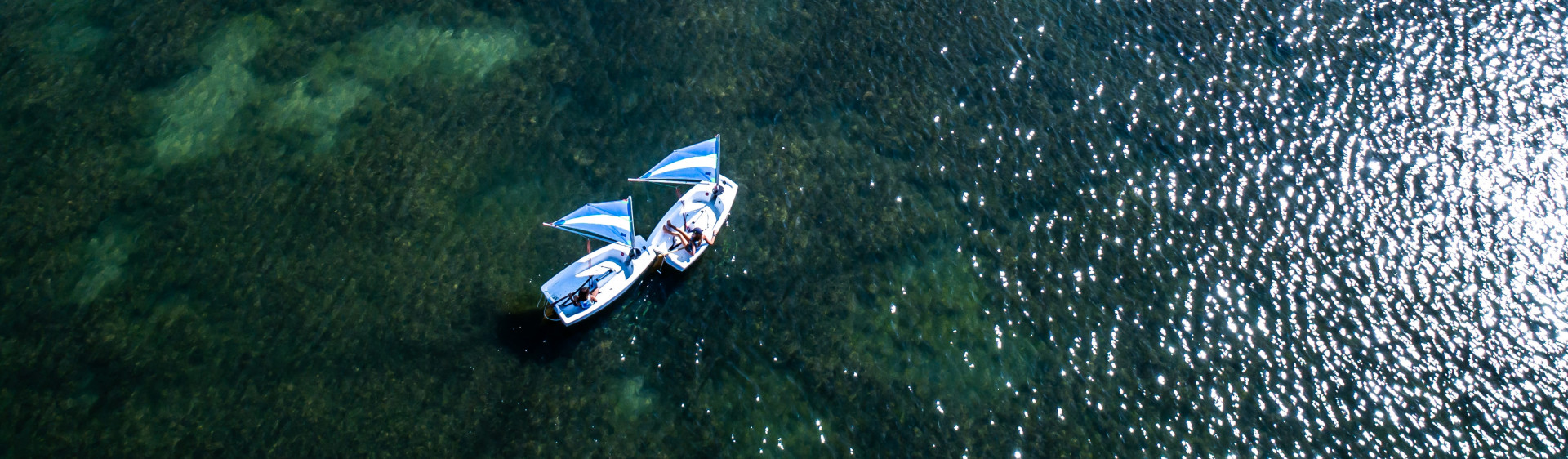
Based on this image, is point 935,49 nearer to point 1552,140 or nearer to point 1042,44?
point 1042,44

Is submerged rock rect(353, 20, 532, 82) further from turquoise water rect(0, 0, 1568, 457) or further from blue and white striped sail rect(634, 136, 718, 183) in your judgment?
blue and white striped sail rect(634, 136, 718, 183)

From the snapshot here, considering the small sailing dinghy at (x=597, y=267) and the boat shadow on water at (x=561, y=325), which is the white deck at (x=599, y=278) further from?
the boat shadow on water at (x=561, y=325)

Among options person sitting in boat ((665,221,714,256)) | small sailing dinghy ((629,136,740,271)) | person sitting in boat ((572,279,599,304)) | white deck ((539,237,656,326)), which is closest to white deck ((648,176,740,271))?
small sailing dinghy ((629,136,740,271))

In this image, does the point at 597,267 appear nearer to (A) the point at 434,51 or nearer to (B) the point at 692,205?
(B) the point at 692,205

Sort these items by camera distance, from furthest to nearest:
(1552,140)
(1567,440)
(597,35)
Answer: (597,35) < (1552,140) < (1567,440)

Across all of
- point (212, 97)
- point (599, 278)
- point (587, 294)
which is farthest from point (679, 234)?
point (212, 97)

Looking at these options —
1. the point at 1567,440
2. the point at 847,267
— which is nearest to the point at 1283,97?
the point at 1567,440

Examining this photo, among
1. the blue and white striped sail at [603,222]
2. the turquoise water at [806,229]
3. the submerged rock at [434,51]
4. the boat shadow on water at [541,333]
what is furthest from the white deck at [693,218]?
the submerged rock at [434,51]
